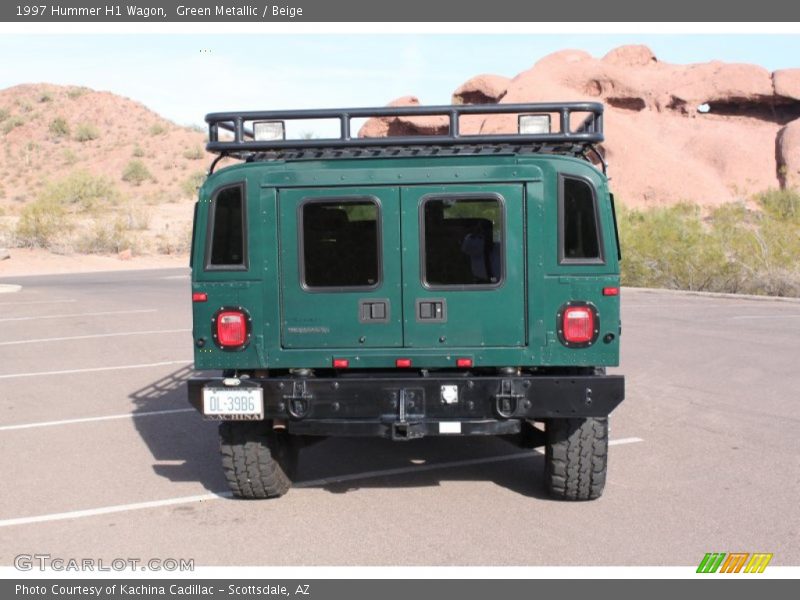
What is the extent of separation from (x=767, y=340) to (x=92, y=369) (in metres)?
9.44

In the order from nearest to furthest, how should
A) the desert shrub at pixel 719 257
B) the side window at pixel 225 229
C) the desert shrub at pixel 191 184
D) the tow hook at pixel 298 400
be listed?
the tow hook at pixel 298 400 < the side window at pixel 225 229 < the desert shrub at pixel 719 257 < the desert shrub at pixel 191 184

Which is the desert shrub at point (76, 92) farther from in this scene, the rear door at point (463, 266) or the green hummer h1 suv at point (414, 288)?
the rear door at point (463, 266)

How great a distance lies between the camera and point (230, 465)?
6.69 m

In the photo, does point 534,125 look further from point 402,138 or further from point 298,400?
point 298,400

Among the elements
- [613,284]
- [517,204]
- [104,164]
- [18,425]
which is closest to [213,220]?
[517,204]

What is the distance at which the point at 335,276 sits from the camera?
640cm

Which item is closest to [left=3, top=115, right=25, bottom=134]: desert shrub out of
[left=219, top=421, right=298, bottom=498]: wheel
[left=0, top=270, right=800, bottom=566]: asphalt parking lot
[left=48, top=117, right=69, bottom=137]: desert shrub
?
[left=48, top=117, right=69, bottom=137]: desert shrub

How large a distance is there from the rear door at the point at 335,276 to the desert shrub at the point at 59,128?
87252 millimetres

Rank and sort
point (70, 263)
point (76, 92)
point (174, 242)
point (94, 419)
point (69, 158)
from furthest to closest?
point (76, 92) → point (69, 158) → point (174, 242) → point (70, 263) → point (94, 419)

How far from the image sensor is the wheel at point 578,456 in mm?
6469

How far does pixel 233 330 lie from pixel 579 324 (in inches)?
87.8

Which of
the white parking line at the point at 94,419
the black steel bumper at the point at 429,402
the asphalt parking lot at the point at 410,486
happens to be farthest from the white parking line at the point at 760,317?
the black steel bumper at the point at 429,402

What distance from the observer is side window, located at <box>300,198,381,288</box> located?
637cm

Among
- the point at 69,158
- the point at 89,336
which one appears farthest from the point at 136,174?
the point at 89,336
